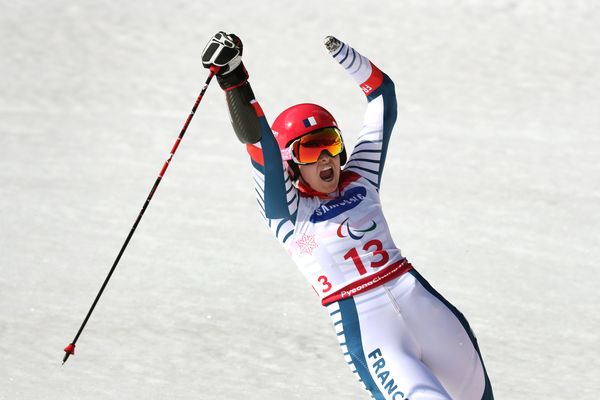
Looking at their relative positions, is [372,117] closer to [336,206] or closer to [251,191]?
[336,206]

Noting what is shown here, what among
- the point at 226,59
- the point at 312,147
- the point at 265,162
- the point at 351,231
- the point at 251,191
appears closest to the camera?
the point at 226,59

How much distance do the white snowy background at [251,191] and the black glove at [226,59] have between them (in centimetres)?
222

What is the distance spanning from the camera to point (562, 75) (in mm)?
12047

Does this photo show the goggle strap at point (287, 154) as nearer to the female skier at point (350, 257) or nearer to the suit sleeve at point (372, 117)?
the female skier at point (350, 257)

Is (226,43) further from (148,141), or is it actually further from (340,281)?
(148,141)

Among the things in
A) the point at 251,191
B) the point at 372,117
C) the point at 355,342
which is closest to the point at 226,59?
the point at 372,117

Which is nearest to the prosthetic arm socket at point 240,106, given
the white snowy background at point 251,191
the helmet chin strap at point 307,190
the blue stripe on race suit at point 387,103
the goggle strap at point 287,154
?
the goggle strap at point 287,154

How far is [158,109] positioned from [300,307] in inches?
198

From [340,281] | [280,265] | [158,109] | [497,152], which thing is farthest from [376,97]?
[158,109]

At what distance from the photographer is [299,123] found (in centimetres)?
458

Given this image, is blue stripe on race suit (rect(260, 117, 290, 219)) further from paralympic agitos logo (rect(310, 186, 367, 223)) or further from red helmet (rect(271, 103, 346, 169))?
red helmet (rect(271, 103, 346, 169))

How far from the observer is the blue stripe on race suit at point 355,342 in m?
4.31

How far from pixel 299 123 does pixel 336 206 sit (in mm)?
388

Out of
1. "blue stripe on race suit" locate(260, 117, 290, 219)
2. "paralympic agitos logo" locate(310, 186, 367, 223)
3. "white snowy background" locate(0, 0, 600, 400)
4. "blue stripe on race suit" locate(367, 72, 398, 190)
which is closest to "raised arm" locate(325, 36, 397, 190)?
"blue stripe on race suit" locate(367, 72, 398, 190)
